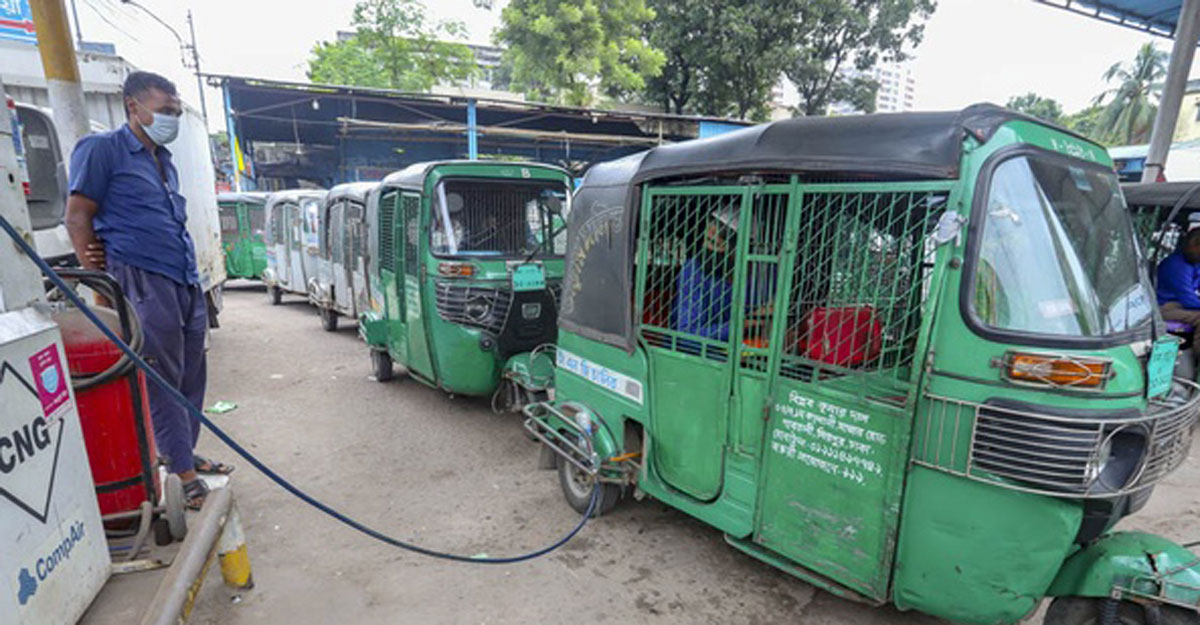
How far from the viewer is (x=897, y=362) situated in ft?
7.39

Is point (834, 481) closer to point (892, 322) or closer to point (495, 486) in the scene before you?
point (892, 322)

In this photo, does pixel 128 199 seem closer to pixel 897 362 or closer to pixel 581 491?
pixel 581 491

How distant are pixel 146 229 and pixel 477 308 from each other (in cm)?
259

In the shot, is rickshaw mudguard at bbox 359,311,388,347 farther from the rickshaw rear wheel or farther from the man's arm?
the rickshaw rear wheel

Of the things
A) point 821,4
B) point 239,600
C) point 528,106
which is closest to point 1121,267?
point 239,600

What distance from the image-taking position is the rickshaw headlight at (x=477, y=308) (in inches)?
206

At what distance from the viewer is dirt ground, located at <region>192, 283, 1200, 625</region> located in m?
2.90

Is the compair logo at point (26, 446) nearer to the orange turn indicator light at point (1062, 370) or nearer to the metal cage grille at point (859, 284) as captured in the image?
the metal cage grille at point (859, 284)

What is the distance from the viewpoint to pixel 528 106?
15875mm

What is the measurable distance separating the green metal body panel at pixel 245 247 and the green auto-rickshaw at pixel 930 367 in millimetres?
14453

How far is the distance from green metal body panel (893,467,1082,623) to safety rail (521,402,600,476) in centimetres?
171

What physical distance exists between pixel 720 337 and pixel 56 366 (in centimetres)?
261

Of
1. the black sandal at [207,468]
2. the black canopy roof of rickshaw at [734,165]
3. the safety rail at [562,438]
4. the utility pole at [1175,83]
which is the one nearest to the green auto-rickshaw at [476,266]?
the safety rail at [562,438]

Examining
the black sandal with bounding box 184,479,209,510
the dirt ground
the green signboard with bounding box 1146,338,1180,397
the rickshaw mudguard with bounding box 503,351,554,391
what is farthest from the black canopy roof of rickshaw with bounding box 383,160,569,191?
the green signboard with bounding box 1146,338,1180,397
